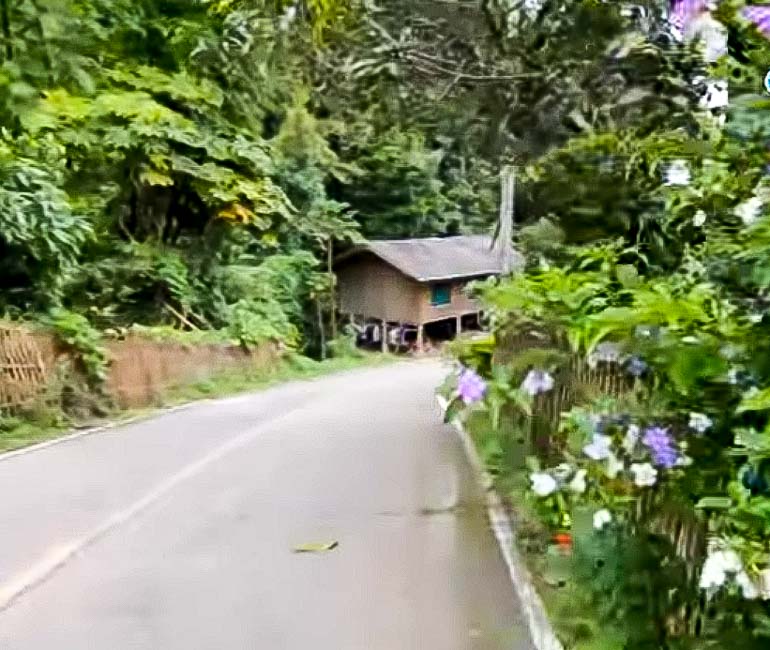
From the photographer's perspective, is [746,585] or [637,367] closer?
[746,585]

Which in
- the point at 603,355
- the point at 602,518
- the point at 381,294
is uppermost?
the point at 603,355

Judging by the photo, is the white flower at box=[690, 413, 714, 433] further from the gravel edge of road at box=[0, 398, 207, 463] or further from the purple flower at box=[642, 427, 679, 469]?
the gravel edge of road at box=[0, 398, 207, 463]

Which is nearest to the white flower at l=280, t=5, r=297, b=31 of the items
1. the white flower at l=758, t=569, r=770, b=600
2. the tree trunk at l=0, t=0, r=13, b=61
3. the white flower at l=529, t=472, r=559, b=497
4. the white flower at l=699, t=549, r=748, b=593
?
the tree trunk at l=0, t=0, r=13, b=61

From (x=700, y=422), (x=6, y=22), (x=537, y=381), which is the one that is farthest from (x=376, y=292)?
(x=700, y=422)

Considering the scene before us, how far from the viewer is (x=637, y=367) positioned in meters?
3.37

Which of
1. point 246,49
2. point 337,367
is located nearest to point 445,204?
point 337,367

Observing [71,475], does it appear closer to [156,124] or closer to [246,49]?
[246,49]

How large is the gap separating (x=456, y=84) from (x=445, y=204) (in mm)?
27450

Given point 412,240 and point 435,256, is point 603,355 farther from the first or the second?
point 412,240

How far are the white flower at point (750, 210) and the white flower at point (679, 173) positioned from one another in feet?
3.05

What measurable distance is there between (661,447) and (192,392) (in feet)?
50.5

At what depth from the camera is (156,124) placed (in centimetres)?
1700

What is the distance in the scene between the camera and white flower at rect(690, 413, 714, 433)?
2.85 meters

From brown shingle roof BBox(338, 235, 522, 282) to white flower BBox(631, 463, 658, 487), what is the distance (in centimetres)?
2747
